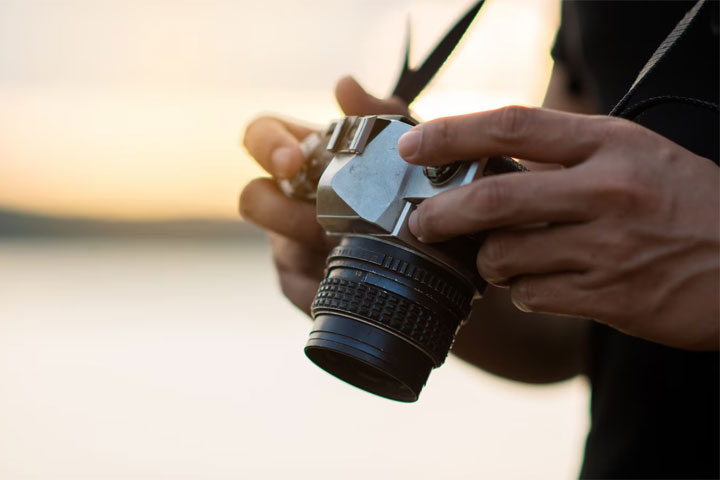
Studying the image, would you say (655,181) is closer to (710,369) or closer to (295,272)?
(710,369)

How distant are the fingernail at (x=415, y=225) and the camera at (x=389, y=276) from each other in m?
0.01

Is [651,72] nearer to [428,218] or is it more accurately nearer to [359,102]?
[428,218]

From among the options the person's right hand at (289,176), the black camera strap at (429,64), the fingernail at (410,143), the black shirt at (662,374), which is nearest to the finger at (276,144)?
the person's right hand at (289,176)

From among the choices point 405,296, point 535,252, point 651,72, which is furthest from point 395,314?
point 651,72

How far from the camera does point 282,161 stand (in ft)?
2.08

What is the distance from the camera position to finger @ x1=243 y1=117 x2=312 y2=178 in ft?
2.09

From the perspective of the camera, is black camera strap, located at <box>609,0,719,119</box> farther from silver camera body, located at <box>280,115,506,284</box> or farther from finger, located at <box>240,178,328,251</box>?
finger, located at <box>240,178,328,251</box>

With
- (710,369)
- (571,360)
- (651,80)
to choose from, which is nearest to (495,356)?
(571,360)

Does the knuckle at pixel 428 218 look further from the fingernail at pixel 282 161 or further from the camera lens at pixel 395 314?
the fingernail at pixel 282 161

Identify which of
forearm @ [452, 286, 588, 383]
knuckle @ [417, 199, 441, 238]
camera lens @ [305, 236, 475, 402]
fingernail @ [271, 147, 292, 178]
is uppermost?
fingernail @ [271, 147, 292, 178]

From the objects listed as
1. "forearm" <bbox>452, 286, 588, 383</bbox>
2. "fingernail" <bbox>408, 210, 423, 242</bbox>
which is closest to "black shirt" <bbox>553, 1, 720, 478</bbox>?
"forearm" <bbox>452, 286, 588, 383</bbox>

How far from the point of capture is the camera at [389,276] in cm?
48

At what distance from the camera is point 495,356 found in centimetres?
74

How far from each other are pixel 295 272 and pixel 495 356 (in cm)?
24
